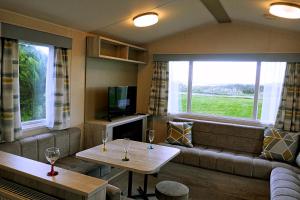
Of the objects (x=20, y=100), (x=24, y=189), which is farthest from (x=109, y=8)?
(x=24, y=189)

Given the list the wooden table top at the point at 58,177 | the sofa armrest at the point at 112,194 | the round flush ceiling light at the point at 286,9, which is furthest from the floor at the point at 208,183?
the round flush ceiling light at the point at 286,9

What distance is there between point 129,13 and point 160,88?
1.80m

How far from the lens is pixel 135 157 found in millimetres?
2568

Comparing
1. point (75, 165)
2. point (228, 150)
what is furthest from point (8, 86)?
point (228, 150)

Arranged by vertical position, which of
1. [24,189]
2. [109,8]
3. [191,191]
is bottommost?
[191,191]

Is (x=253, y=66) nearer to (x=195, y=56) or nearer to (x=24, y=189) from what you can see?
(x=195, y=56)

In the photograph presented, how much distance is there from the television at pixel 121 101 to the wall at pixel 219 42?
21.5 inches

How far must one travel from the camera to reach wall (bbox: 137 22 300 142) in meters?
3.82

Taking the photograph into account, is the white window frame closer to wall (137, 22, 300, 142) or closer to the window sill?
the window sill

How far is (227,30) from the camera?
13.7 feet

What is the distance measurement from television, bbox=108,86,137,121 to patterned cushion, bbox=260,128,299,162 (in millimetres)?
2275

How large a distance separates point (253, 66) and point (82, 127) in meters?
2.99

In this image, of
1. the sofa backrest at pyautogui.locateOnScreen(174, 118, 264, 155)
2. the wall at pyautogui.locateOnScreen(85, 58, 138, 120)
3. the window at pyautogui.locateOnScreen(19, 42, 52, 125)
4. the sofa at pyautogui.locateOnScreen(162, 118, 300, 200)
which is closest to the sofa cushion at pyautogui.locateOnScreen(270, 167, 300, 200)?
the sofa at pyautogui.locateOnScreen(162, 118, 300, 200)

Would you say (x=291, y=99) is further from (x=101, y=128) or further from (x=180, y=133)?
(x=101, y=128)
